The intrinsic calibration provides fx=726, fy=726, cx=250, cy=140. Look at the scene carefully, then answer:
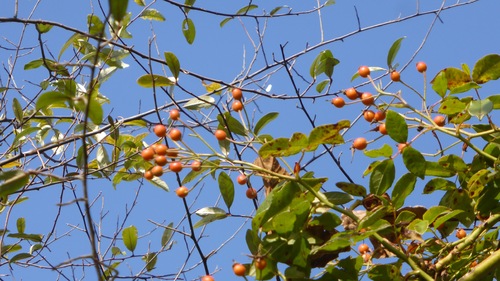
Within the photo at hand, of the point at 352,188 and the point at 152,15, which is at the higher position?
the point at 152,15

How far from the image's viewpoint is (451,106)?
136 centimetres

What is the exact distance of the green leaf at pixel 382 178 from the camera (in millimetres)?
1291

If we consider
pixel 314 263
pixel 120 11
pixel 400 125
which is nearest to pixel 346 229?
pixel 314 263

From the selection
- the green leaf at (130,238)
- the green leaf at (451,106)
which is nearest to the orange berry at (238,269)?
the green leaf at (451,106)

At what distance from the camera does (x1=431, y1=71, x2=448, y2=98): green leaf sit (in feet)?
4.61

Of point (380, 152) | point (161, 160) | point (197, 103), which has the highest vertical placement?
point (197, 103)

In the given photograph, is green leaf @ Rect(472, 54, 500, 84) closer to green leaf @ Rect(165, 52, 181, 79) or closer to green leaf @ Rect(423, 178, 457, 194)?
green leaf @ Rect(423, 178, 457, 194)

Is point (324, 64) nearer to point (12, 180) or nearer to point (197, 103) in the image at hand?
point (197, 103)

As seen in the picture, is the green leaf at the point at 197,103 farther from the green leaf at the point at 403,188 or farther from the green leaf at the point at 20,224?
the green leaf at the point at 20,224

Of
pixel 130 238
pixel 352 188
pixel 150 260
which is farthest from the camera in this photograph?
pixel 150 260

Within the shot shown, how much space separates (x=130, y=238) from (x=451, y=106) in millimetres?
1139

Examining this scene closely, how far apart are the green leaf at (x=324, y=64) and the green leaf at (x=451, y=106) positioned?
1.40ft

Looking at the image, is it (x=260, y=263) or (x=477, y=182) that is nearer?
(x=260, y=263)

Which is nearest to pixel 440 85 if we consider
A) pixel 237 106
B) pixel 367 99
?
pixel 367 99
